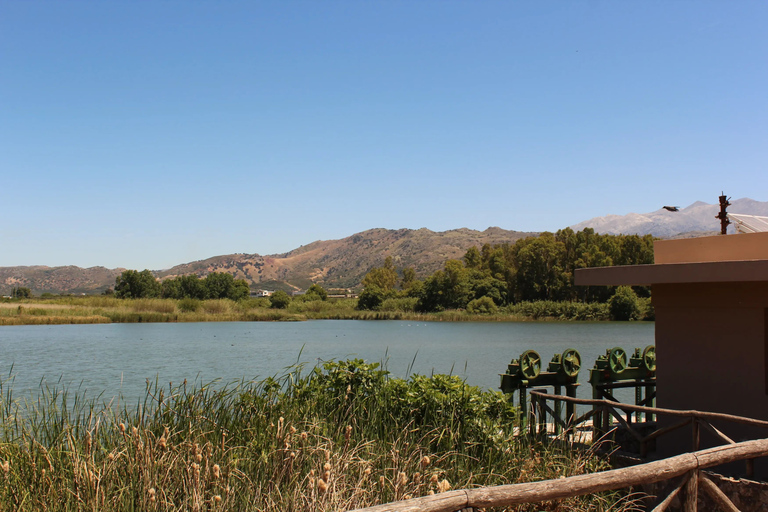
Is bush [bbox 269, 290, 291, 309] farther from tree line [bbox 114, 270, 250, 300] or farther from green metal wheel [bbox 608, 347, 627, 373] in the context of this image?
green metal wheel [bbox 608, 347, 627, 373]

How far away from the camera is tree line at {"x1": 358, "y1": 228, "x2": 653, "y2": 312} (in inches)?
2608

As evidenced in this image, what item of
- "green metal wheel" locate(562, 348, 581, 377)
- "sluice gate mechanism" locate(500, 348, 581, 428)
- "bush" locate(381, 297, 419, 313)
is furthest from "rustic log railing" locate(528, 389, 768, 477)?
"bush" locate(381, 297, 419, 313)

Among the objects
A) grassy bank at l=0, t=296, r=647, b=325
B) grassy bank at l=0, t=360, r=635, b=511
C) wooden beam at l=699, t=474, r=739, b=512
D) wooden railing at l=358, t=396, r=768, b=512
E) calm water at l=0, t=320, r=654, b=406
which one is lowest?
calm water at l=0, t=320, r=654, b=406

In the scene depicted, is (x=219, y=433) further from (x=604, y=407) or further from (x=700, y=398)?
(x=700, y=398)

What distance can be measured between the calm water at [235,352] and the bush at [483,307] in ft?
67.6

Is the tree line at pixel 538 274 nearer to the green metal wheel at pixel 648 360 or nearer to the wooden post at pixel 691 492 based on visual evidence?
the green metal wheel at pixel 648 360

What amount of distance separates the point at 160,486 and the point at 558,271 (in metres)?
67.0

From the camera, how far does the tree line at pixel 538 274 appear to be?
66.2 metres

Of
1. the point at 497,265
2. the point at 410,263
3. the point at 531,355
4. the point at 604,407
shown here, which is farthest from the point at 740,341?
the point at 410,263

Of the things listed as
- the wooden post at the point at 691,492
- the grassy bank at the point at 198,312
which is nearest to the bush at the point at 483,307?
the grassy bank at the point at 198,312

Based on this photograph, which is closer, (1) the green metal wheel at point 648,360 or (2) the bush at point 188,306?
(1) the green metal wheel at point 648,360

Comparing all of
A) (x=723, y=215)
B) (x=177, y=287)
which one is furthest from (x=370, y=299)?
(x=723, y=215)

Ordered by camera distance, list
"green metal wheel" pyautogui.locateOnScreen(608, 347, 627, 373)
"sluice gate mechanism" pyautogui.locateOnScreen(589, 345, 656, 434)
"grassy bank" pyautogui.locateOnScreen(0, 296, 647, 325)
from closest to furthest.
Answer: "sluice gate mechanism" pyautogui.locateOnScreen(589, 345, 656, 434) → "green metal wheel" pyautogui.locateOnScreen(608, 347, 627, 373) → "grassy bank" pyautogui.locateOnScreen(0, 296, 647, 325)

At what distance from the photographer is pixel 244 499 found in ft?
13.0
